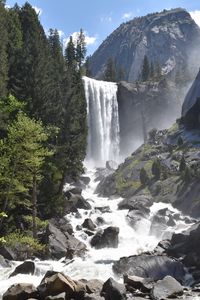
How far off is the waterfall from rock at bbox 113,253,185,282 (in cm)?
6490

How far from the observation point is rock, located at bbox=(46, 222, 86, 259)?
3556 centimetres

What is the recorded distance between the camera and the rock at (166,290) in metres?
24.5

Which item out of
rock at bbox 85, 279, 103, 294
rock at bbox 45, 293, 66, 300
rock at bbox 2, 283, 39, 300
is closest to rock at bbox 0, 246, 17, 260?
rock at bbox 85, 279, 103, 294

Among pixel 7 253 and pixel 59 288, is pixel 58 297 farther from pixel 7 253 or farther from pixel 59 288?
pixel 7 253

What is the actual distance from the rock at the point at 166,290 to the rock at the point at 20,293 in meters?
6.59

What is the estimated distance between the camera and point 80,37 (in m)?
131

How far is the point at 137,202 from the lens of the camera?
2311 inches

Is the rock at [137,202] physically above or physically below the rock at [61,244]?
above

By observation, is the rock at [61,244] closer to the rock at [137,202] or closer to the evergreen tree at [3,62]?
the evergreen tree at [3,62]

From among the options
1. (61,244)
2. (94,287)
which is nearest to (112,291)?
(94,287)

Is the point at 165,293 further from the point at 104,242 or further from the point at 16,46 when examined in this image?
the point at 16,46

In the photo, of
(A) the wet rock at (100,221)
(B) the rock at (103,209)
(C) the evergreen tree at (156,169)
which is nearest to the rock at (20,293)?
(A) the wet rock at (100,221)

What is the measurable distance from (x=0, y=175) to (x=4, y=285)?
6421 mm

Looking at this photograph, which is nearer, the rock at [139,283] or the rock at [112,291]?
the rock at [112,291]
